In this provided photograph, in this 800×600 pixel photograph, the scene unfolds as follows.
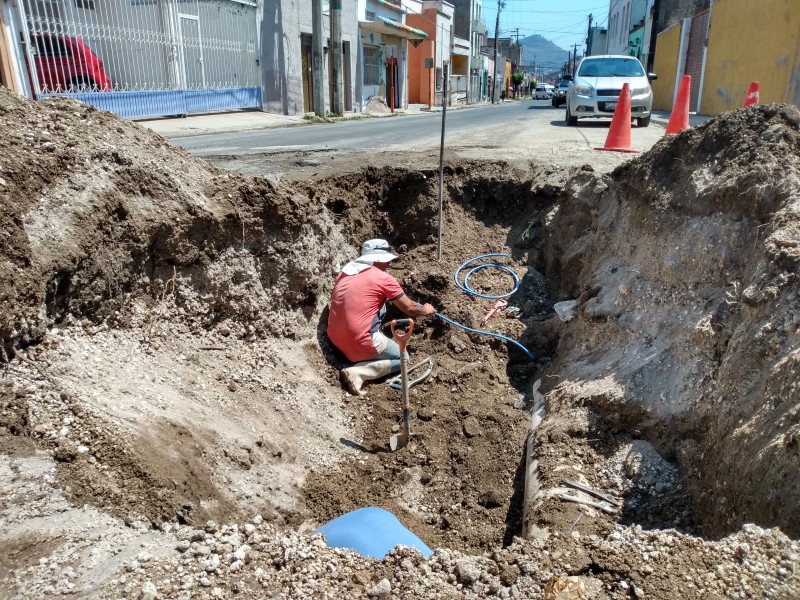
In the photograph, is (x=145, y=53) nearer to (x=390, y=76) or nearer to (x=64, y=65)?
(x=64, y=65)

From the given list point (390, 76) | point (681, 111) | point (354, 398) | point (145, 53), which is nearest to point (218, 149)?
point (354, 398)

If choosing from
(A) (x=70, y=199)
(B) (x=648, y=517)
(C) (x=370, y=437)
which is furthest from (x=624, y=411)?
(A) (x=70, y=199)

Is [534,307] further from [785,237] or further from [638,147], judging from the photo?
[638,147]

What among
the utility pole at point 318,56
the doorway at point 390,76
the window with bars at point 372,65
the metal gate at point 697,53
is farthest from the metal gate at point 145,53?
the metal gate at point 697,53

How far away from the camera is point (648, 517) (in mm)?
3002

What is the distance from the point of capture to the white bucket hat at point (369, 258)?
5.41 m

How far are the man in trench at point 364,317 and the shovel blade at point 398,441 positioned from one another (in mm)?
751

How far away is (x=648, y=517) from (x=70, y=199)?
3.84m

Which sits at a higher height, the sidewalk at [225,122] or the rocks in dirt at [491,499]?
the sidewalk at [225,122]

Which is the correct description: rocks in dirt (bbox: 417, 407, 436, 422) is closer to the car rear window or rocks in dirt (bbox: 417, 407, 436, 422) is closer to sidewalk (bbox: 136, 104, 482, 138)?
sidewalk (bbox: 136, 104, 482, 138)

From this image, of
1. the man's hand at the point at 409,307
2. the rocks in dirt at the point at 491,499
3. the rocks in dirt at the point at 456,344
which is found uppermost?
the man's hand at the point at 409,307

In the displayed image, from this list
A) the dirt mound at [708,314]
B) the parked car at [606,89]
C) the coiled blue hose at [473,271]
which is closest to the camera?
the dirt mound at [708,314]

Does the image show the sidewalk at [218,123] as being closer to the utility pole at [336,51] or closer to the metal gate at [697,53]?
the utility pole at [336,51]

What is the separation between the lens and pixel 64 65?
12.4 m
